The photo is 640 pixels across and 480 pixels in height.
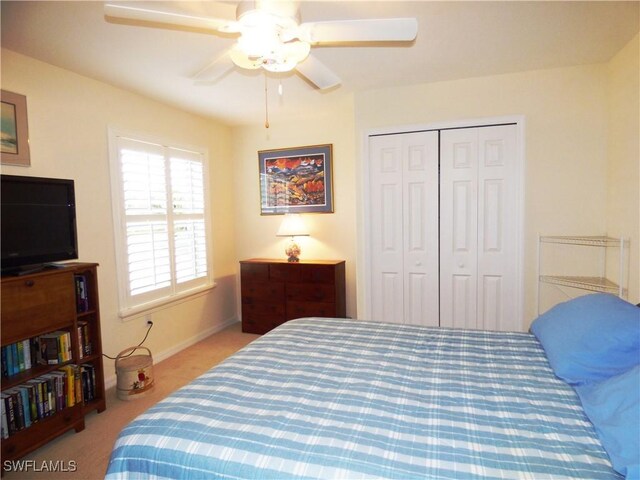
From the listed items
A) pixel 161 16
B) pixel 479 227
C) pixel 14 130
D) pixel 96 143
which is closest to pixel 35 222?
pixel 14 130

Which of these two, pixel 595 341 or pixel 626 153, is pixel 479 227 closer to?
pixel 626 153

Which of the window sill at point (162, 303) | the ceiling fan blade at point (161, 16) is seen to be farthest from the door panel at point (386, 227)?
the ceiling fan blade at point (161, 16)

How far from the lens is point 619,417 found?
1085mm

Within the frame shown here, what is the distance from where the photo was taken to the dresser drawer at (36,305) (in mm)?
1966

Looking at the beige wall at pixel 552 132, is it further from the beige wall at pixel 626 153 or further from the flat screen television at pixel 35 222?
the flat screen television at pixel 35 222

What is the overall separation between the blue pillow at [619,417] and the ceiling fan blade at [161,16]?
6.24 ft

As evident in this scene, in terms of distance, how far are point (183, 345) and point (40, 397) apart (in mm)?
1650

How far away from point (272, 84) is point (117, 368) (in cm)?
259

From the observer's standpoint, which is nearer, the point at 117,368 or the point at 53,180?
the point at 53,180

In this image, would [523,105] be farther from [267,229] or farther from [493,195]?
[267,229]

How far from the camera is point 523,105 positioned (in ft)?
9.70

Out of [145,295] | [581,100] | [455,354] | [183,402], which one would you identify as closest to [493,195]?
[581,100]

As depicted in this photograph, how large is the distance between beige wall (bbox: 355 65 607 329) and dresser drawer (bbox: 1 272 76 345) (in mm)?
3071

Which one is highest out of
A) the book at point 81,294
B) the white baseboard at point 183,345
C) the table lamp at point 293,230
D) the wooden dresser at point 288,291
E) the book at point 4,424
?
the table lamp at point 293,230
